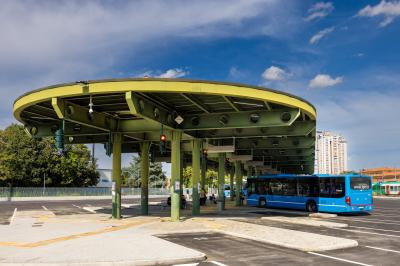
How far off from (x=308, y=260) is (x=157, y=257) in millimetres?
3928

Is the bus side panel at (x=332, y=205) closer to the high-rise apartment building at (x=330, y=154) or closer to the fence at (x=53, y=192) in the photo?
the fence at (x=53, y=192)

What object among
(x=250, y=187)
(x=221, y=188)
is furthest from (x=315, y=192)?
(x=250, y=187)

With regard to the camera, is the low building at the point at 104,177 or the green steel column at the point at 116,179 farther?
the low building at the point at 104,177

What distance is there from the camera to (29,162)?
205 feet

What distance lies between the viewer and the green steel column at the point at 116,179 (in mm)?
22938

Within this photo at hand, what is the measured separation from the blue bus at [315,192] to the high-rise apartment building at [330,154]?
105256mm

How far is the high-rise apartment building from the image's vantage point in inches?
5704

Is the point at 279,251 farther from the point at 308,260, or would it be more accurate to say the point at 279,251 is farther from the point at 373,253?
the point at 373,253

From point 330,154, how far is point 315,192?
129140 millimetres

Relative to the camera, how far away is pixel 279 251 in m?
12.3

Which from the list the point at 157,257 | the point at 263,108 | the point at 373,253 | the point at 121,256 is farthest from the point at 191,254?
the point at 263,108

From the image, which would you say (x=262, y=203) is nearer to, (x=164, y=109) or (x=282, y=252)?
(x=164, y=109)

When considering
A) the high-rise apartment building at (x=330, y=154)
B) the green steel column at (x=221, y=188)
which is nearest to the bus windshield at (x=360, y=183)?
the green steel column at (x=221, y=188)

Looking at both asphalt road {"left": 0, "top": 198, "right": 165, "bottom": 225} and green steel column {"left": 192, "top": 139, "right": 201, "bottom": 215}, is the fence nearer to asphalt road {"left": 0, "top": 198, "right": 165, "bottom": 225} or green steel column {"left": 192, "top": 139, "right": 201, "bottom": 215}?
asphalt road {"left": 0, "top": 198, "right": 165, "bottom": 225}
